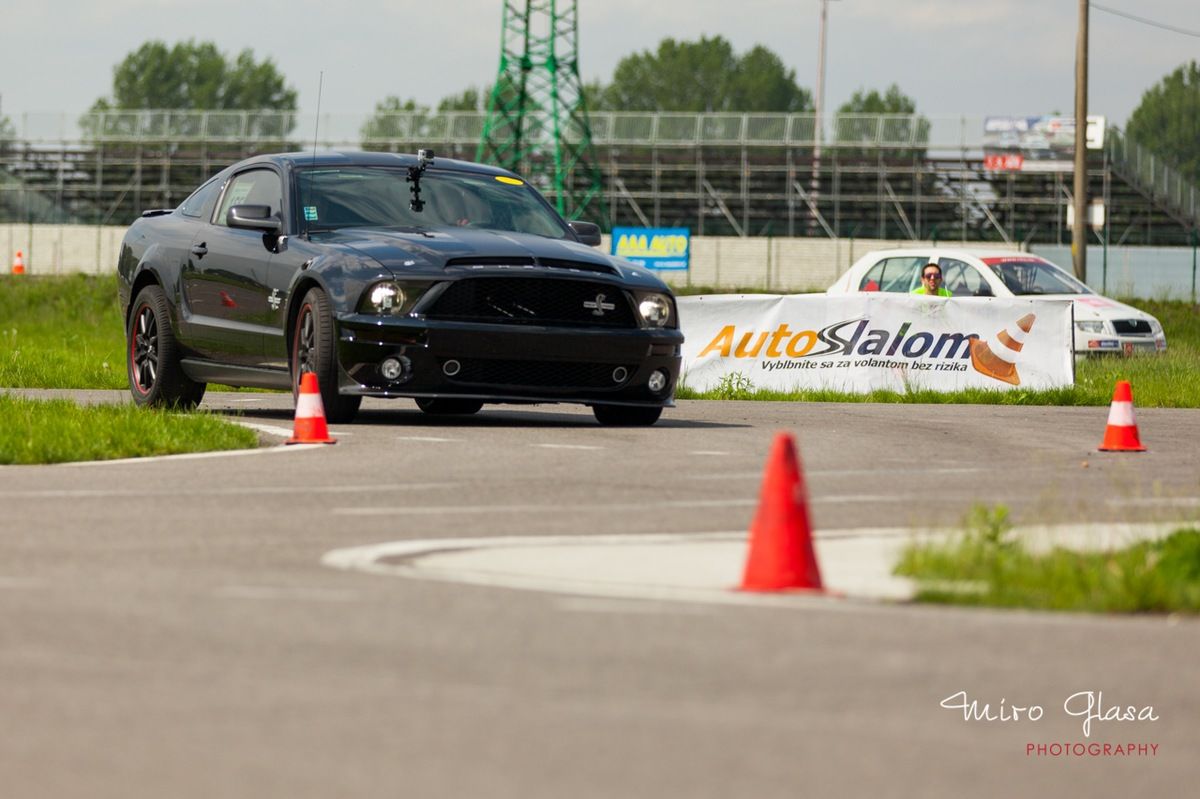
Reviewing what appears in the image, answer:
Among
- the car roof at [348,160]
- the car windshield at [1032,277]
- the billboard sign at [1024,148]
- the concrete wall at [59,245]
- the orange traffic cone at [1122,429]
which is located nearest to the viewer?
the orange traffic cone at [1122,429]

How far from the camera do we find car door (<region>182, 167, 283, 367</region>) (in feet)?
48.0

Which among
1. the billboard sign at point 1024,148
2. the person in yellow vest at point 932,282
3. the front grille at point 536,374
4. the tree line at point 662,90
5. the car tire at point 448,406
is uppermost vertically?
the tree line at point 662,90

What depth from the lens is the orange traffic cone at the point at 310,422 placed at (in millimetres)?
12625

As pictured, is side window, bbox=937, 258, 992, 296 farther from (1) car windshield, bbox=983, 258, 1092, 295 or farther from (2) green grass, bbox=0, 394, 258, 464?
(2) green grass, bbox=0, 394, 258, 464

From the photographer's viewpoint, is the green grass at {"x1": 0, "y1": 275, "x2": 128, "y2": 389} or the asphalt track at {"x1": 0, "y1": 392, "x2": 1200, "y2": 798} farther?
the green grass at {"x1": 0, "y1": 275, "x2": 128, "y2": 389}

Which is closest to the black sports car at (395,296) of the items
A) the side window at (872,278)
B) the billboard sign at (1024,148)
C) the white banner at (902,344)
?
the white banner at (902,344)

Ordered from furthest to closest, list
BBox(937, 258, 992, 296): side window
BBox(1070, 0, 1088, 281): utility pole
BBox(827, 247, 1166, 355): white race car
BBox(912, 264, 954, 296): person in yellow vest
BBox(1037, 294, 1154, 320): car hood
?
BBox(1070, 0, 1088, 281): utility pole, BBox(1037, 294, 1154, 320): car hood, BBox(937, 258, 992, 296): side window, BBox(827, 247, 1166, 355): white race car, BBox(912, 264, 954, 296): person in yellow vest

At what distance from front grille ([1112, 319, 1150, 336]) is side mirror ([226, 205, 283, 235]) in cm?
1509

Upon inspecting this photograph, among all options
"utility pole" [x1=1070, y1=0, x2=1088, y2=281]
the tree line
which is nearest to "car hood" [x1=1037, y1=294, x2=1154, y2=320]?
"utility pole" [x1=1070, y1=0, x2=1088, y2=281]

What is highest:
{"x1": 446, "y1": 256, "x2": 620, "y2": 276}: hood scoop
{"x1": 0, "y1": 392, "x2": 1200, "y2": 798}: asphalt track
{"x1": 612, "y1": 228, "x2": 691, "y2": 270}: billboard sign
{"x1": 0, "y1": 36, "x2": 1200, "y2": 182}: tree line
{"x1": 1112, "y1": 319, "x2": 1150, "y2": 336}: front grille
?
{"x1": 0, "y1": 36, "x2": 1200, "y2": 182}: tree line

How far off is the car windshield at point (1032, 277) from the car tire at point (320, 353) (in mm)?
13674

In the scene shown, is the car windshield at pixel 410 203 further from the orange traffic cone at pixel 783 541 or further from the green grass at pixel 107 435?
the orange traffic cone at pixel 783 541

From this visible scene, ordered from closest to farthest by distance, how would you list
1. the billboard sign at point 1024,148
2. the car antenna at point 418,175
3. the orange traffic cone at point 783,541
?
1. the orange traffic cone at point 783,541
2. the car antenna at point 418,175
3. the billboard sign at point 1024,148

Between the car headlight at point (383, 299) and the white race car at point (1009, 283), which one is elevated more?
the white race car at point (1009, 283)
